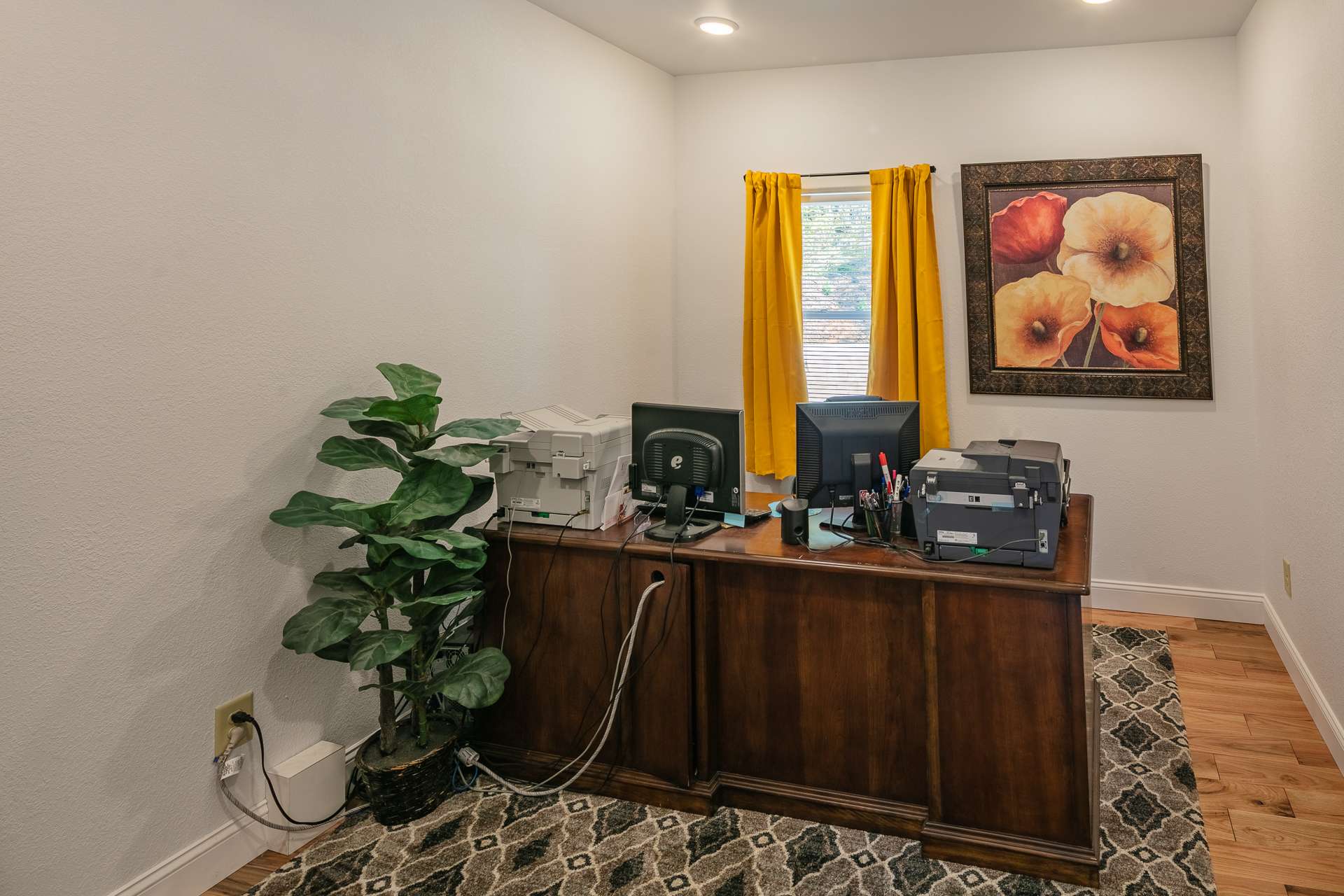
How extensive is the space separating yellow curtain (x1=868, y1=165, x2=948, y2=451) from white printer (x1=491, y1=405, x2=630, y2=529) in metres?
1.90

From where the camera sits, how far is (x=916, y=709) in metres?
2.24

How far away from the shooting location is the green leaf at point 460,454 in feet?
7.39

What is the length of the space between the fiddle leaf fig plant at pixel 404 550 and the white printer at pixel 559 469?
188mm

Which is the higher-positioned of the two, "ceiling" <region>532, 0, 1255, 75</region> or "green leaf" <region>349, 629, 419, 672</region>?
"ceiling" <region>532, 0, 1255, 75</region>

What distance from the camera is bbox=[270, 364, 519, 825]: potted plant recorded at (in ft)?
7.09

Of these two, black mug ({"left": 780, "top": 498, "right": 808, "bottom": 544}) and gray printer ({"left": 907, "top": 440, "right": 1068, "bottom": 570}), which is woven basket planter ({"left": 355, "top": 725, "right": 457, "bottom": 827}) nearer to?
black mug ({"left": 780, "top": 498, "right": 808, "bottom": 544})

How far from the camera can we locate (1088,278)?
392cm

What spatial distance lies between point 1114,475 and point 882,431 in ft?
6.61

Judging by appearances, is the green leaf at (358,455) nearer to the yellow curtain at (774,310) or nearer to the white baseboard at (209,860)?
the white baseboard at (209,860)

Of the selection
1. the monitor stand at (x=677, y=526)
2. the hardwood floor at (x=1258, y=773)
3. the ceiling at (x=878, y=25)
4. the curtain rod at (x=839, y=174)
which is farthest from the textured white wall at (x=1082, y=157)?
the monitor stand at (x=677, y=526)

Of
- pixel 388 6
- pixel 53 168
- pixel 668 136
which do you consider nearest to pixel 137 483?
pixel 53 168

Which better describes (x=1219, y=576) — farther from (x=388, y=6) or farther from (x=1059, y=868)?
(x=388, y=6)

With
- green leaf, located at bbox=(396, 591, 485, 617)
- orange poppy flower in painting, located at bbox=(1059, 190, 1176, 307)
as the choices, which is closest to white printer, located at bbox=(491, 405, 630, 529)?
green leaf, located at bbox=(396, 591, 485, 617)

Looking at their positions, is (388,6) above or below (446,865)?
above
